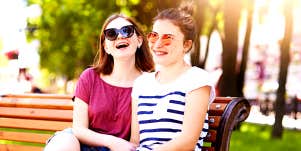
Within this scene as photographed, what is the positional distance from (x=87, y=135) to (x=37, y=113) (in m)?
1.27

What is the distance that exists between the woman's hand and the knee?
23 centimetres

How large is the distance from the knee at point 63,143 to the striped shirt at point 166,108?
1.48 ft

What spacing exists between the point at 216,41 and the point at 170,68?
2905 centimetres

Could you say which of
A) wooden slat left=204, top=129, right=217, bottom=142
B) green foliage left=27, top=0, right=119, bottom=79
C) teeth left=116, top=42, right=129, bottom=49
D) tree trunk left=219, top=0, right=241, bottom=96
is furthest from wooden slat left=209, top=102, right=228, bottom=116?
green foliage left=27, top=0, right=119, bottom=79

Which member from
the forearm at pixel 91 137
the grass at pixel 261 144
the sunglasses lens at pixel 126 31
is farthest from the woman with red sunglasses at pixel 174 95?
the grass at pixel 261 144

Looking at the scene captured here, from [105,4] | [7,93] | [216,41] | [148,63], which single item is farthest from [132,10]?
[216,41]

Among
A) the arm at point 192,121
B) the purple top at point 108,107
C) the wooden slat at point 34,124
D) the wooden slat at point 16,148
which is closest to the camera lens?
the arm at point 192,121

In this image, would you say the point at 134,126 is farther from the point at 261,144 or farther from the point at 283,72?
the point at 283,72

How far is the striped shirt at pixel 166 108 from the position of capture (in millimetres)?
4129

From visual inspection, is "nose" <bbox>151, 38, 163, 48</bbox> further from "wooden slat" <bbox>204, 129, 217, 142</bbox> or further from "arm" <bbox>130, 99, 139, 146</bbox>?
"wooden slat" <bbox>204, 129, 217, 142</bbox>

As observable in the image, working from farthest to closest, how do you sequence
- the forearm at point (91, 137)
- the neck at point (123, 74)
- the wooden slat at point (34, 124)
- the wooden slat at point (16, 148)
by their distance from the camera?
the wooden slat at point (16, 148) < the wooden slat at point (34, 124) < the neck at point (123, 74) < the forearm at point (91, 137)

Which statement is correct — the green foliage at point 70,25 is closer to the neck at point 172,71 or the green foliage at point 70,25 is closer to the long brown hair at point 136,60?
the long brown hair at point 136,60

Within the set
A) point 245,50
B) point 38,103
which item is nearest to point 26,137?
point 38,103

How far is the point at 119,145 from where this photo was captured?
439 cm
